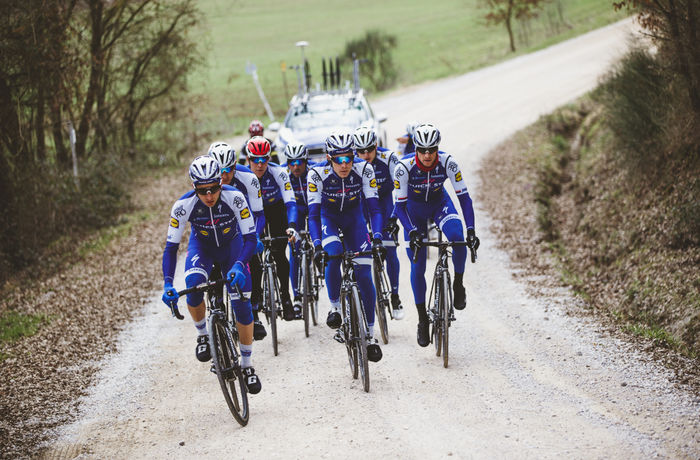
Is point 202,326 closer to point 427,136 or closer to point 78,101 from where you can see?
point 427,136

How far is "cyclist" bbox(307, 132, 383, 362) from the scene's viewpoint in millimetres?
7648

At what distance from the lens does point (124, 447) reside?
671cm

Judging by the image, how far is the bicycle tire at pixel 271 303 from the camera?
28.5 feet

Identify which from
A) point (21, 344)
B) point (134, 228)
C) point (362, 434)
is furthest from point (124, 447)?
point (134, 228)

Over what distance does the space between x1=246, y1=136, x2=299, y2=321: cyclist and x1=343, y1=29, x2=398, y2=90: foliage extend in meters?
30.9

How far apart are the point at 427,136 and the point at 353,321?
7.13 ft

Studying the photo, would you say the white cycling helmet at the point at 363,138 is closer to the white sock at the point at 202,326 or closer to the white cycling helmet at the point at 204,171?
the white cycling helmet at the point at 204,171

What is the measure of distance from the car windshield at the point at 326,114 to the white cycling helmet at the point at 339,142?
829cm

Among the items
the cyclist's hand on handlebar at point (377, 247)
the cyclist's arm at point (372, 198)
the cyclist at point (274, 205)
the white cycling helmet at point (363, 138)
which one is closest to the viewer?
the cyclist's hand on handlebar at point (377, 247)

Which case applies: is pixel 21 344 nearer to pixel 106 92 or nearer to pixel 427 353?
pixel 427 353

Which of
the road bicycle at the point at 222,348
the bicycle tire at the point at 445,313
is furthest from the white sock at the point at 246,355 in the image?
the bicycle tire at the point at 445,313

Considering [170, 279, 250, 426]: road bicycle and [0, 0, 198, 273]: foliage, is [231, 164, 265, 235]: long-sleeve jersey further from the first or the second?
[0, 0, 198, 273]: foliage

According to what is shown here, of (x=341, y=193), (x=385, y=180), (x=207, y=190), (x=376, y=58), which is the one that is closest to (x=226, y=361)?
(x=207, y=190)

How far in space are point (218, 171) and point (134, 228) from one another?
11.1 meters
